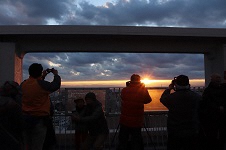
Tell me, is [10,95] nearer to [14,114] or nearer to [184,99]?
[14,114]

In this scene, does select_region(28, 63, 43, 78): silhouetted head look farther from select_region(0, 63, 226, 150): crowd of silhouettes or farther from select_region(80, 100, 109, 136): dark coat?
select_region(80, 100, 109, 136): dark coat

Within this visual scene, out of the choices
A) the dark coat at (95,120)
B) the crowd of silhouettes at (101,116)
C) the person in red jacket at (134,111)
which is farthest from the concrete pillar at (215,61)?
the dark coat at (95,120)

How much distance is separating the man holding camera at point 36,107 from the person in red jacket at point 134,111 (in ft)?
5.88

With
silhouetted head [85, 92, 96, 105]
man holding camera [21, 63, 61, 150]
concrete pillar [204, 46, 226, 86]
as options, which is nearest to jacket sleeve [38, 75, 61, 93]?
man holding camera [21, 63, 61, 150]

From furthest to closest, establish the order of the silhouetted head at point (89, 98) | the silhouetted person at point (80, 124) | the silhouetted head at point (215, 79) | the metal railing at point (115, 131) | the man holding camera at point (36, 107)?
1. the metal railing at point (115, 131)
2. the silhouetted person at point (80, 124)
3. the silhouetted head at point (89, 98)
4. the silhouetted head at point (215, 79)
5. the man holding camera at point (36, 107)

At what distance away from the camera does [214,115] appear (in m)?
6.09

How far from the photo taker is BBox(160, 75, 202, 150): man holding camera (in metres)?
5.12

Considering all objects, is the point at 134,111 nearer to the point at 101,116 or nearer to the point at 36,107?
the point at 101,116

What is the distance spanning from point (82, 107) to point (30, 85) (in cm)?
199

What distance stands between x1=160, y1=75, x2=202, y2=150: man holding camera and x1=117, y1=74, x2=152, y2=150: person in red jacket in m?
0.99

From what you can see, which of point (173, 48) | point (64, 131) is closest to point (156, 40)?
point (173, 48)

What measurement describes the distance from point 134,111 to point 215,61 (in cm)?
637

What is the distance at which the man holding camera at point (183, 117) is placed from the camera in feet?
16.8

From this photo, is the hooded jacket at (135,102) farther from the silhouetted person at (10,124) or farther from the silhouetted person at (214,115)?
the silhouetted person at (10,124)
